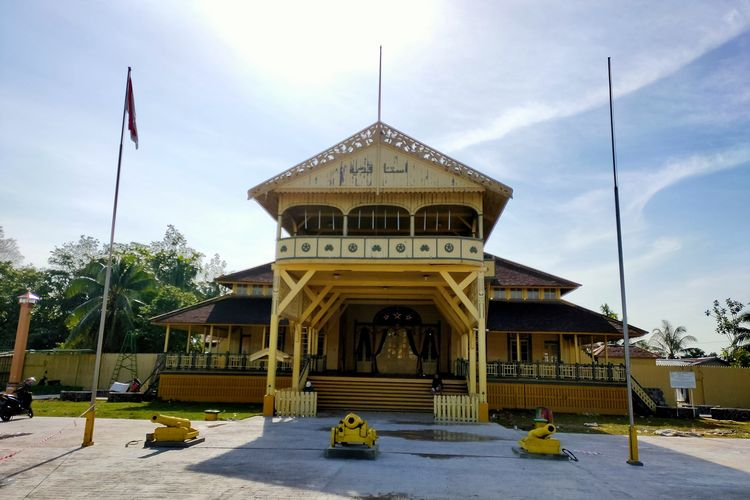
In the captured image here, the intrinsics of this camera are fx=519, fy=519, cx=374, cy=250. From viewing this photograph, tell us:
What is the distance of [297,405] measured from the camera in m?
19.0

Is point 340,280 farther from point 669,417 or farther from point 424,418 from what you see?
point 669,417

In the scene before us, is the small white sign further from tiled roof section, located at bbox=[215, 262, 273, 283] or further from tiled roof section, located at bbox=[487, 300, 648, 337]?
tiled roof section, located at bbox=[215, 262, 273, 283]

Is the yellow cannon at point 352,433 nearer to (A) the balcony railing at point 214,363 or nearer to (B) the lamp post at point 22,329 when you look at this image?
(A) the balcony railing at point 214,363

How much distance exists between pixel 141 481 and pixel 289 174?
13.7 m

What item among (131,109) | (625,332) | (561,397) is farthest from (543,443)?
(561,397)

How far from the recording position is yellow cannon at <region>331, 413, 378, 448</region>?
1041 cm

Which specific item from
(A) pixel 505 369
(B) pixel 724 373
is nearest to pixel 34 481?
(A) pixel 505 369

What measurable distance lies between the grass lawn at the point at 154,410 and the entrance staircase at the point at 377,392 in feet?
9.64

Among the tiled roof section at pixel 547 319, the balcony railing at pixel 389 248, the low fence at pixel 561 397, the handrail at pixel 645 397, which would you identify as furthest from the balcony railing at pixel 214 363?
the handrail at pixel 645 397

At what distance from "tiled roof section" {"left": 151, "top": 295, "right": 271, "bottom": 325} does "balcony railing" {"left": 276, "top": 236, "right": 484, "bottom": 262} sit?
8.54m

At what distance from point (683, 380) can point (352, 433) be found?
65.5ft

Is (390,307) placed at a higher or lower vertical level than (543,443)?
higher

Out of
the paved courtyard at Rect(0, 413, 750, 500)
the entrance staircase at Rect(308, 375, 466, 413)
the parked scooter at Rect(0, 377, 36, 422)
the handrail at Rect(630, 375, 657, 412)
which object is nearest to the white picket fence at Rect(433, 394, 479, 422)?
the entrance staircase at Rect(308, 375, 466, 413)

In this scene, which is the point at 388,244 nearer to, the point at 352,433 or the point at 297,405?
the point at 297,405
